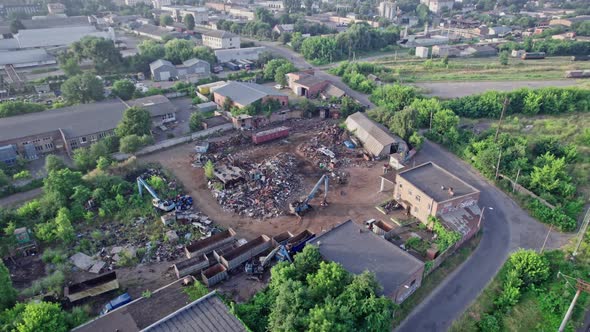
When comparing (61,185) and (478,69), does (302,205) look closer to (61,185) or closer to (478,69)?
(61,185)

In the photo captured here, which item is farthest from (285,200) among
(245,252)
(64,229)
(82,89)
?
(82,89)

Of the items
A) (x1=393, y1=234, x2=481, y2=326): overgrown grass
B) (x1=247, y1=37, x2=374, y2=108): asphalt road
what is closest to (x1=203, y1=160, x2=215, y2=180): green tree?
(x1=393, y1=234, x2=481, y2=326): overgrown grass

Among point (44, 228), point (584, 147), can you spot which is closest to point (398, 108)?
point (584, 147)

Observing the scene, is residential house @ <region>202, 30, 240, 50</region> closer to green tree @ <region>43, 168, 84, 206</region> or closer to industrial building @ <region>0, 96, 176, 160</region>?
industrial building @ <region>0, 96, 176, 160</region>

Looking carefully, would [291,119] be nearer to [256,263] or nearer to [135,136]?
[135,136]

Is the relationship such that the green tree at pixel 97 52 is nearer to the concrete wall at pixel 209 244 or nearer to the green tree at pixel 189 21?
the green tree at pixel 189 21

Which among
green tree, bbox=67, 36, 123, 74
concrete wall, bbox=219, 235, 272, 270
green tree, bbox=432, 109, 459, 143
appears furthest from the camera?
green tree, bbox=67, 36, 123, 74
